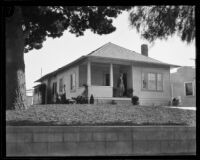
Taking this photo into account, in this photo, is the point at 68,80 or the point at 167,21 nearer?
the point at 167,21

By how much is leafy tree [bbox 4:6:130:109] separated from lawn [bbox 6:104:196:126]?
0.83 metres

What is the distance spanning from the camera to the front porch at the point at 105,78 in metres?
18.0

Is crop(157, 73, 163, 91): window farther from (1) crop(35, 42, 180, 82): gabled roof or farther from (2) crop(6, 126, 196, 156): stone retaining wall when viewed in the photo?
(2) crop(6, 126, 196, 156): stone retaining wall

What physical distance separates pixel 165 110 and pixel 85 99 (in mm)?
Result: 5616

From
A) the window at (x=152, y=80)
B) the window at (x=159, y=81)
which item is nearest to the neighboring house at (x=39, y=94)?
the window at (x=152, y=80)

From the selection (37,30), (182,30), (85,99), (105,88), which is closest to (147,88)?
(105,88)

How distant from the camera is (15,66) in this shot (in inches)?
423

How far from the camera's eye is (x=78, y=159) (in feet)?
12.3

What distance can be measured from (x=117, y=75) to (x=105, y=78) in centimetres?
97

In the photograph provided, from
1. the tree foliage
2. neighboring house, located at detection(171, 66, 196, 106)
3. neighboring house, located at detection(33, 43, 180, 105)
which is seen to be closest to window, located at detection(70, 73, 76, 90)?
neighboring house, located at detection(33, 43, 180, 105)

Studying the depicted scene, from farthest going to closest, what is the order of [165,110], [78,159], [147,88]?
→ 1. [147,88]
2. [165,110]
3. [78,159]

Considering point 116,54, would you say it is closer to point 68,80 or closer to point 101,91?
point 101,91

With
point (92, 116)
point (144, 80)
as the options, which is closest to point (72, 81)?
point (144, 80)

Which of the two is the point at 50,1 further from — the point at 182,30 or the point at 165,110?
the point at 165,110
